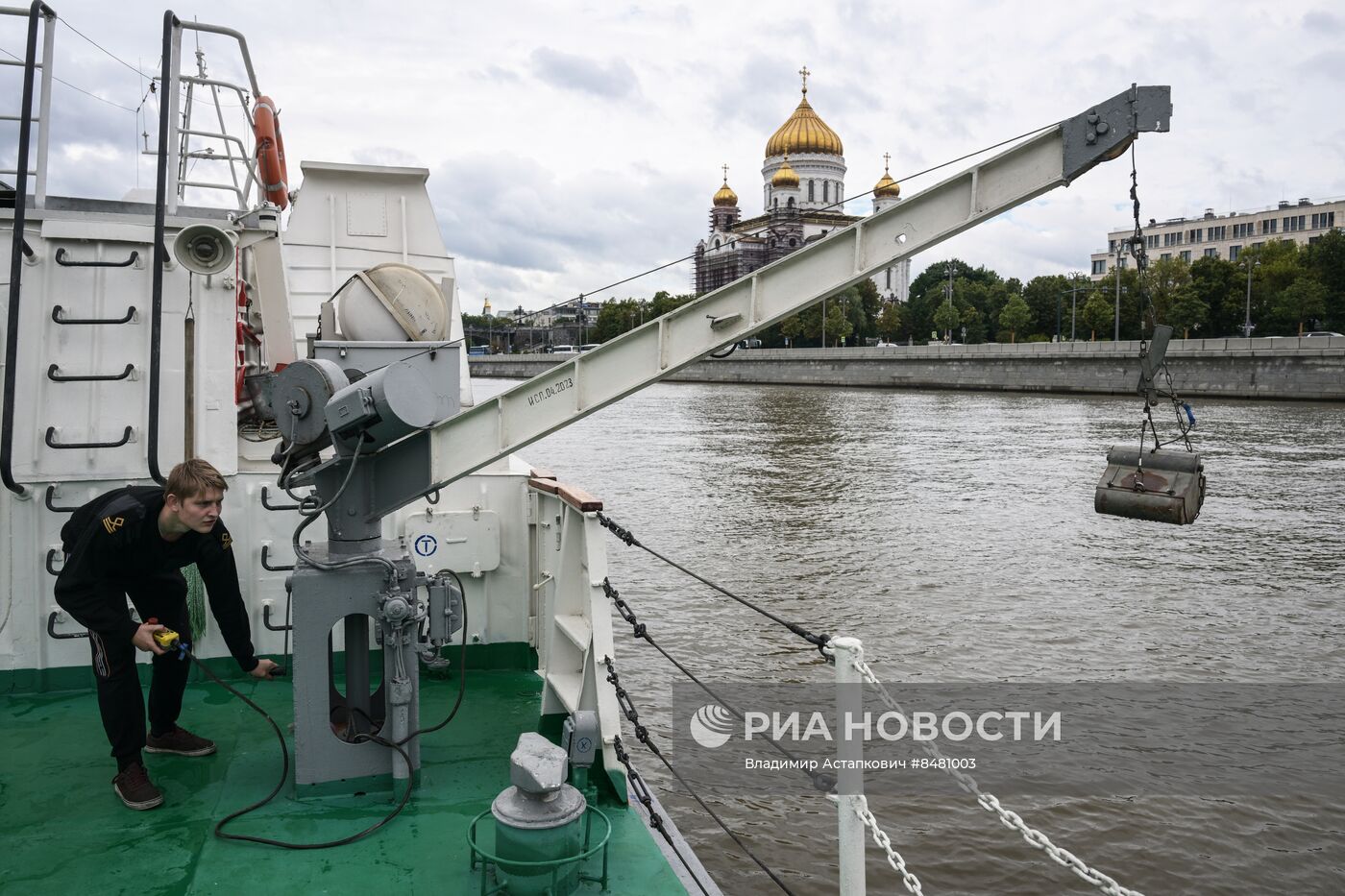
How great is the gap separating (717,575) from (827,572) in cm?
163

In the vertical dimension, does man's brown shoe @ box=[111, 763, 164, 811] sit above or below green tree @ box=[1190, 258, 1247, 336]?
below

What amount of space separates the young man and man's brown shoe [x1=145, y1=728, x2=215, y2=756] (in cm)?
37

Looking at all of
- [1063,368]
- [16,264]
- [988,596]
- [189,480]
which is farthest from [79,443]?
[1063,368]

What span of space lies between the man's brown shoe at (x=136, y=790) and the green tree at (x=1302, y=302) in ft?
222

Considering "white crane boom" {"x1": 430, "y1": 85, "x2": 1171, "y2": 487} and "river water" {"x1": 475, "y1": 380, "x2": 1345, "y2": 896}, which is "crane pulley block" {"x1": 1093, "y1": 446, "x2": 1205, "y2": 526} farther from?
"river water" {"x1": 475, "y1": 380, "x2": 1345, "y2": 896}

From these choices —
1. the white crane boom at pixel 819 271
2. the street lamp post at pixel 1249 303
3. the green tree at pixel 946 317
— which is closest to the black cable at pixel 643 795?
the white crane boom at pixel 819 271

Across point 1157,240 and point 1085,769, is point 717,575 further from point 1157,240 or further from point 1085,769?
point 1157,240

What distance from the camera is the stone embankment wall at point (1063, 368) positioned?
44219 mm

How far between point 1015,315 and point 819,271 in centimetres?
8315

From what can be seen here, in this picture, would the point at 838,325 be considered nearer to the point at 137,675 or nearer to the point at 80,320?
the point at 80,320

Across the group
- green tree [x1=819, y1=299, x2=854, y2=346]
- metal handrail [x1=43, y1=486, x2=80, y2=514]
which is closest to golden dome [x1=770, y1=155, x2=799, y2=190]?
green tree [x1=819, y1=299, x2=854, y2=346]

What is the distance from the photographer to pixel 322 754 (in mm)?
4066

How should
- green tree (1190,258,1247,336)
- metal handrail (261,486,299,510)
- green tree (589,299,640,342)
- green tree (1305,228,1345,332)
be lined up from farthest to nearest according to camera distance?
green tree (589,299,640,342), green tree (1190,258,1247,336), green tree (1305,228,1345,332), metal handrail (261,486,299,510)

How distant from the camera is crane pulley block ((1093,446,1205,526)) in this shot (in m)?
6.21
